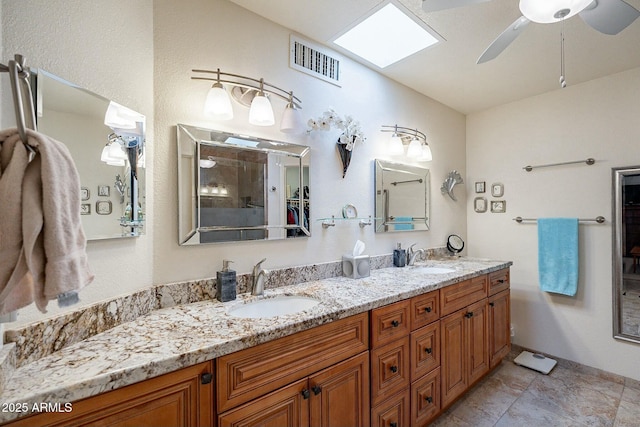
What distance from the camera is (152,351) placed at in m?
0.87

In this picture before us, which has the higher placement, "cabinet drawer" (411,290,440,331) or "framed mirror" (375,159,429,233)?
"framed mirror" (375,159,429,233)

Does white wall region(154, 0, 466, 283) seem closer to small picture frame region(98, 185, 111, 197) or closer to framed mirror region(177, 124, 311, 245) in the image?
framed mirror region(177, 124, 311, 245)

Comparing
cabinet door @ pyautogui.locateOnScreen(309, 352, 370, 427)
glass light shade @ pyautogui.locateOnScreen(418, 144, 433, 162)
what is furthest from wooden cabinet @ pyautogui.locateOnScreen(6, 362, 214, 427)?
glass light shade @ pyautogui.locateOnScreen(418, 144, 433, 162)

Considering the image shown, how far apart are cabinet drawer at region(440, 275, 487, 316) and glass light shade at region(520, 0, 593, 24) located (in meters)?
1.47

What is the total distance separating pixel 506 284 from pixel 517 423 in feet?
3.49

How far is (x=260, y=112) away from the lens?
4.94 ft

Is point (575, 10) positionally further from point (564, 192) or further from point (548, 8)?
point (564, 192)

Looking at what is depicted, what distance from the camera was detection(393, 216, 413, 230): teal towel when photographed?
241cm

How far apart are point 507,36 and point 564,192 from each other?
1878 mm

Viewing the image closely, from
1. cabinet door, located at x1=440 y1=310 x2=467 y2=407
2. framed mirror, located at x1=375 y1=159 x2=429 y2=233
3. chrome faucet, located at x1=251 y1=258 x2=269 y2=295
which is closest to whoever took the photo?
chrome faucet, located at x1=251 y1=258 x2=269 y2=295

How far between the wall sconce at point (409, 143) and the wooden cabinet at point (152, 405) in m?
2.03

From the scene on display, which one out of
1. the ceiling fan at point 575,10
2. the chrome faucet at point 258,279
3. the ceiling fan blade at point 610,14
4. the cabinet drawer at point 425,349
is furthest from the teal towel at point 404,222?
the ceiling fan blade at point 610,14

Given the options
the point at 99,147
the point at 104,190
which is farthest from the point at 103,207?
the point at 99,147

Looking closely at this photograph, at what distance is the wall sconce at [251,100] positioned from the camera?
139 centimetres
